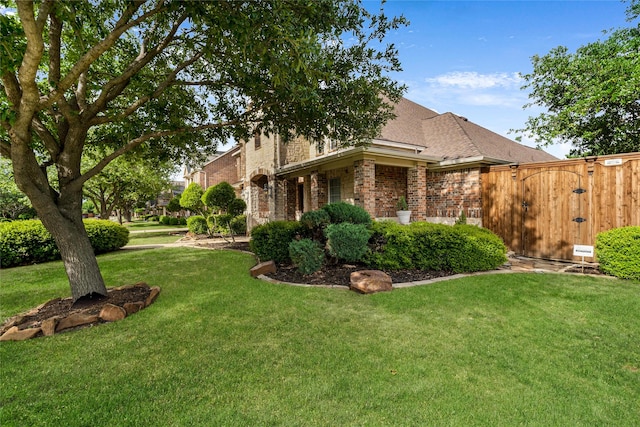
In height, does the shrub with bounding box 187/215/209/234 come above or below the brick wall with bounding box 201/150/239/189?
below

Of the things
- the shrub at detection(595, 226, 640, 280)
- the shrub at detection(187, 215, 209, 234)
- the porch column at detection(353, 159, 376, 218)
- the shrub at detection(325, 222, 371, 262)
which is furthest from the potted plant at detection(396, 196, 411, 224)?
the shrub at detection(187, 215, 209, 234)

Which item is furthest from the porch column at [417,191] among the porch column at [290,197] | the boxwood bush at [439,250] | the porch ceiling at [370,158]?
the porch column at [290,197]

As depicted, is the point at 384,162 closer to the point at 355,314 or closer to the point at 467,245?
the point at 467,245

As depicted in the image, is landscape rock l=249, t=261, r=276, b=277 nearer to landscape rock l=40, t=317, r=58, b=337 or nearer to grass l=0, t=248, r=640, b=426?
grass l=0, t=248, r=640, b=426

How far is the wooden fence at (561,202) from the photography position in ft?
22.5

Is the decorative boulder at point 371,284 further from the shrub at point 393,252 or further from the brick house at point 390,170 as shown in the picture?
the brick house at point 390,170

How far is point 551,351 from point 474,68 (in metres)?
9.04

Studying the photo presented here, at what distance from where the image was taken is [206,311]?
442 cm

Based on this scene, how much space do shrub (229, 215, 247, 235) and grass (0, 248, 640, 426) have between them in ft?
36.4

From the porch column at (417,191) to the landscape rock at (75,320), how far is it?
33.0 ft

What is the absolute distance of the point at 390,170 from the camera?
12.0m

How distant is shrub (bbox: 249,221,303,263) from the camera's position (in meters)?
7.71

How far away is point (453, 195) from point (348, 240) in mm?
6327

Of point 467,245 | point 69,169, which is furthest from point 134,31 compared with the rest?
point 467,245
